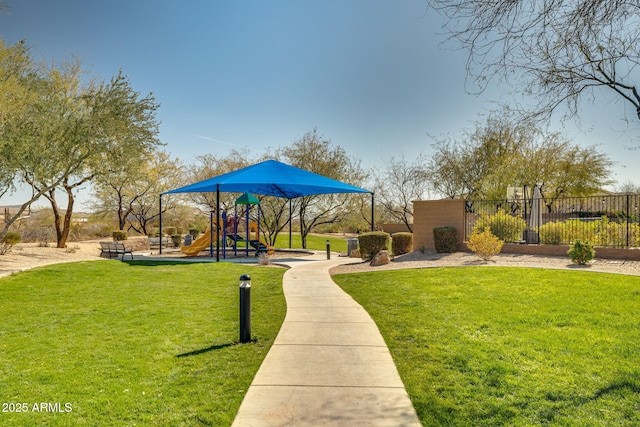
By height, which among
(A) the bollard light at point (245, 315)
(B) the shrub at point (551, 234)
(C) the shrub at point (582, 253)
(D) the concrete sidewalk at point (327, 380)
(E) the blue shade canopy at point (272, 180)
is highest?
(E) the blue shade canopy at point (272, 180)

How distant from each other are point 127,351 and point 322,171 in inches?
984

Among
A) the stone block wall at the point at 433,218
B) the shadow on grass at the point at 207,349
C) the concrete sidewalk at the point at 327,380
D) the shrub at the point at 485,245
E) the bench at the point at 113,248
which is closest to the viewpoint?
the concrete sidewalk at the point at 327,380

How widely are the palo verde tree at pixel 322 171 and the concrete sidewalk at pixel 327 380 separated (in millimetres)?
23251

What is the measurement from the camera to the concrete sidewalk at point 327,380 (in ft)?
11.4

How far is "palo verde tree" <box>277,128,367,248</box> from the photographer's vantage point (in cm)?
2970

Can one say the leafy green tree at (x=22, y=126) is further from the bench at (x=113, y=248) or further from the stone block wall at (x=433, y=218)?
the stone block wall at (x=433, y=218)

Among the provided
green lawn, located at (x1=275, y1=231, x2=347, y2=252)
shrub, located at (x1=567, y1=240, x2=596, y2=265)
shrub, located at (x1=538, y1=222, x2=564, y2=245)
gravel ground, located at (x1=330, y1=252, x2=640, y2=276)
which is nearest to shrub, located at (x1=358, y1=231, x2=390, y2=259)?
gravel ground, located at (x1=330, y1=252, x2=640, y2=276)

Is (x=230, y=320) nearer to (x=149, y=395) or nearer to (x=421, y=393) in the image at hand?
(x=149, y=395)

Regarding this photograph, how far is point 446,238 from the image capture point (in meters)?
16.3

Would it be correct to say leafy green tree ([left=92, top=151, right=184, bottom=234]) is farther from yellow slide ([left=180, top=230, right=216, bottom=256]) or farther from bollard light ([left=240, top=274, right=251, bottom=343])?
bollard light ([left=240, top=274, right=251, bottom=343])

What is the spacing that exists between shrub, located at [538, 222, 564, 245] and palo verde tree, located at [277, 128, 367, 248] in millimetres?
15539

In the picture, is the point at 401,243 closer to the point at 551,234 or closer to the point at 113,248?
the point at 551,234

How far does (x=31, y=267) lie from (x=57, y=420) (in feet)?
38.2

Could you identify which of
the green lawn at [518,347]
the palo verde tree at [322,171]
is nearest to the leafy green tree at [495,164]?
the palo verde tree at [322,171]
